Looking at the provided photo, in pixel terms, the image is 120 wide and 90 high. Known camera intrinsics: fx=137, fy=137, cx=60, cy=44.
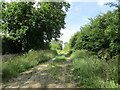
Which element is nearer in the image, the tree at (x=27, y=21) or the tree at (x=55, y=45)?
the tree at (x=27, y=21)

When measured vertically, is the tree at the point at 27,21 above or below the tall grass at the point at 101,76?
above

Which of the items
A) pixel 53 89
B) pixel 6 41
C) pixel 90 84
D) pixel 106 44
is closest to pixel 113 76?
pixel 90 84

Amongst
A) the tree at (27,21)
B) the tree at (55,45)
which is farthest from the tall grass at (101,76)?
the tree at (55,45)

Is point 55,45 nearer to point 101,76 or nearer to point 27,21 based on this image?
point 27,21

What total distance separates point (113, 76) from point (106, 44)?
393 cm

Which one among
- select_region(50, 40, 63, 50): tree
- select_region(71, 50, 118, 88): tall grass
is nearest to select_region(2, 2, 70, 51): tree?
select_region(71, 50, 118, 88): tall grass

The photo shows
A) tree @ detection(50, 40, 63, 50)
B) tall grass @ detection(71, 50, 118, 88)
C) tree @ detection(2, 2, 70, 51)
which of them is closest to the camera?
tall grass @ detection(71, 50, 118, 88)

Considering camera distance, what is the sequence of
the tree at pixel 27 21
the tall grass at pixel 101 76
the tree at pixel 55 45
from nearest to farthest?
the tall grass at pixel 101 76
the tree at pixel 27 21
the tree at pixel 55 45

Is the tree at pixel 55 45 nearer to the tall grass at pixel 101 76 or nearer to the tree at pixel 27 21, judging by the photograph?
the tree at pixel 27 21

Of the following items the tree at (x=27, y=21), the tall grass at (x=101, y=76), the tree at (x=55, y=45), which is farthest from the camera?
the tree at (x=55, y=45)

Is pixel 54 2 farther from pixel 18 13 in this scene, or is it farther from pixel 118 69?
pixel 118 69

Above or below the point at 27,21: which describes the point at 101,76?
below

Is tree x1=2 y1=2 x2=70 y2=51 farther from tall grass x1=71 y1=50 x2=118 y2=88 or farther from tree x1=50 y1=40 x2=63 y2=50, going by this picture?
tree x1=50 y1=40 x2=63 y2=50

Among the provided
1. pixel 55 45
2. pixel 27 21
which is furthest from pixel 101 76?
pixel 55 45
